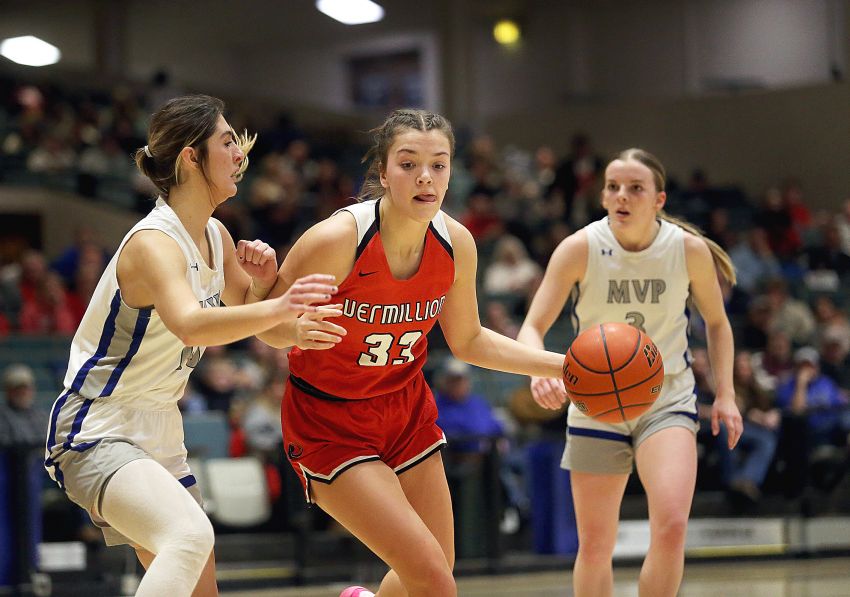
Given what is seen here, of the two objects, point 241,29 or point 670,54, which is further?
point 241,29

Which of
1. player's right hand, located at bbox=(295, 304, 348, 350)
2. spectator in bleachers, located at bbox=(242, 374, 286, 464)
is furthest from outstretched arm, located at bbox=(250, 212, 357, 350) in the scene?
spectator in bleachers, located at bbox=(242, 374, 286, 464)

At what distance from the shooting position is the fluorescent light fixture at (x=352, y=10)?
2080 cm

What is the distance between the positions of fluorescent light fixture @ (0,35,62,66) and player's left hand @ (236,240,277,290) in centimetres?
1772

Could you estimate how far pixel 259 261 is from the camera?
362cm

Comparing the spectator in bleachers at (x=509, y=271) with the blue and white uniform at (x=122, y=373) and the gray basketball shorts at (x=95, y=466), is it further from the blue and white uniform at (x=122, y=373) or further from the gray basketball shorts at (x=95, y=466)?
the gray basketball shorts at (x=95, y=466)

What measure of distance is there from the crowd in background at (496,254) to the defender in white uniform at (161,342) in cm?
443

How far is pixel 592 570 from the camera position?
436 centimetres

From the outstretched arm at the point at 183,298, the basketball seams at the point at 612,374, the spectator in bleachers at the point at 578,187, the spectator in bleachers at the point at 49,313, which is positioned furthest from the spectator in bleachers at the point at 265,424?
the spectator in bleachers at the point at 578,187

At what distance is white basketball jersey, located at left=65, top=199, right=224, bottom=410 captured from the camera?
3447 mm

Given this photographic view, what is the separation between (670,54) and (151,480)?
1708 cm

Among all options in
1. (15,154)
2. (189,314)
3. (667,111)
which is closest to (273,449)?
(189,314)

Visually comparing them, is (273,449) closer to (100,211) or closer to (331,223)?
(331,223)

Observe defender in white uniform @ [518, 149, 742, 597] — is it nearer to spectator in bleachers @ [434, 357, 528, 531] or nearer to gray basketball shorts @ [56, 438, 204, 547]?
gray basketball shorts @ [56, 438, 204, 547]

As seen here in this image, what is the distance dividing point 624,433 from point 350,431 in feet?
4.12
